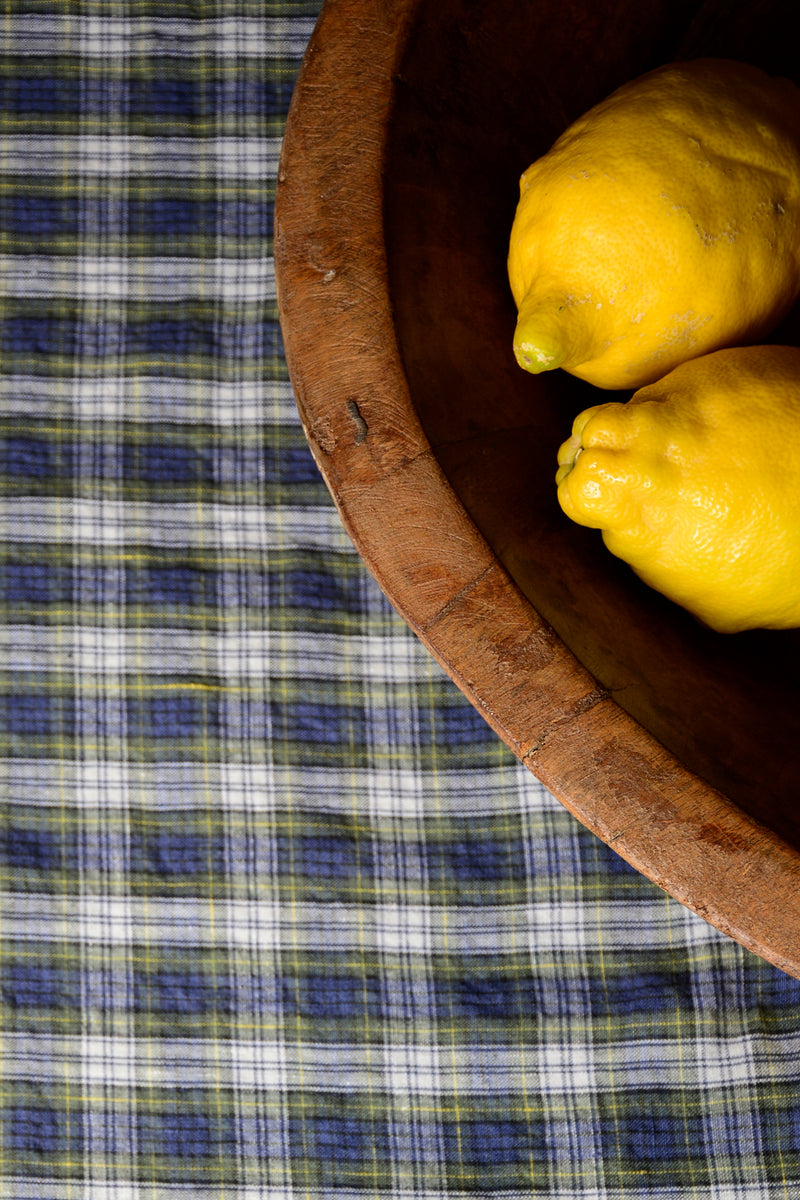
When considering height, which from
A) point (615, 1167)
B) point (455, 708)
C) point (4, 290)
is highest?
point (4, 290)

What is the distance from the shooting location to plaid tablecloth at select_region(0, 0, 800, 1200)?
55cm

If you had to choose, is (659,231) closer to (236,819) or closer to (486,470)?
(486,470)

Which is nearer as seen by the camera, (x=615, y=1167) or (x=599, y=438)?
(x=599, y=438)

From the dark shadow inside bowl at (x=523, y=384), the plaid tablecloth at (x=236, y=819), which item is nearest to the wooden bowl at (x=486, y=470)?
the dark shadow inside bowl at (x=523, y=384)

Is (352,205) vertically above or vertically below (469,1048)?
above

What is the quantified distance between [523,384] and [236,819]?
0.35 meters

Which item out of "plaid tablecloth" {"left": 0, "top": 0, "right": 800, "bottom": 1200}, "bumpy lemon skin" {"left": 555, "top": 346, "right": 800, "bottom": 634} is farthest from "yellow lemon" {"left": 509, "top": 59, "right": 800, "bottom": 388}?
"plaid tablecloth" {"left": 0, "top": 0, "right": 800, "bottom": 1200}

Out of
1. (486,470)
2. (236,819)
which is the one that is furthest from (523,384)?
(236,819)

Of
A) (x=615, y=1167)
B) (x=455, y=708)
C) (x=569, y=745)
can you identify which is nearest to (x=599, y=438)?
(x=569, y=745)

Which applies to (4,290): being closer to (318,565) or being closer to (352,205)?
(318,565)

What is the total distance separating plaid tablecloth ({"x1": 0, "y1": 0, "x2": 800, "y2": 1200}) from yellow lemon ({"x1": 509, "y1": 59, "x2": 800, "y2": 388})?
0.31 metres

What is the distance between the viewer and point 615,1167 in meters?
0.54

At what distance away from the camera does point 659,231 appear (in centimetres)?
27

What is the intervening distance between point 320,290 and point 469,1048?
45cm
